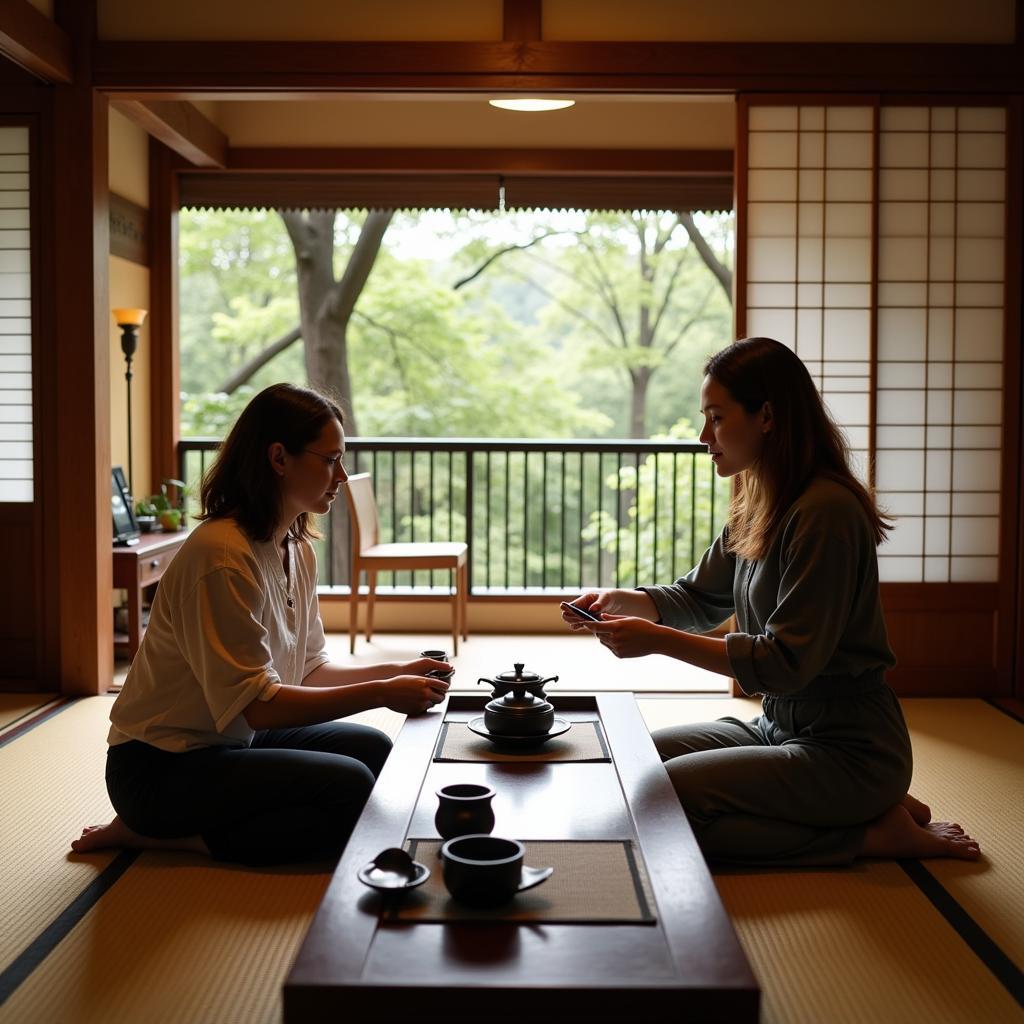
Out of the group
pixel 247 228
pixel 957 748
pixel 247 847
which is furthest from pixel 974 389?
pixel 247 228

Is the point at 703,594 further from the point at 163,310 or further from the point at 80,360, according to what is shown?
the point at 163,310

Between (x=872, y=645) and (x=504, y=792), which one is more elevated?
(x=872, y=645)

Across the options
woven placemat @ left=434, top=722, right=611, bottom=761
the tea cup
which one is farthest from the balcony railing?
the tea cup

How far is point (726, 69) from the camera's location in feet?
14.3

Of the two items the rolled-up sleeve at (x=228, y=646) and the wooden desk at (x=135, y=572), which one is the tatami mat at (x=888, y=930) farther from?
the wooden desk at (x=135, y=572)

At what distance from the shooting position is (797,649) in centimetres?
242

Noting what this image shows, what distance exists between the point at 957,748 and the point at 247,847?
7.53 feet

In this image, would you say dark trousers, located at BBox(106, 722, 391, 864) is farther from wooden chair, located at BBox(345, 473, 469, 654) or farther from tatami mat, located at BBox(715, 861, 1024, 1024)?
wooden chair, located at BBox(345, 473, 469, 654)

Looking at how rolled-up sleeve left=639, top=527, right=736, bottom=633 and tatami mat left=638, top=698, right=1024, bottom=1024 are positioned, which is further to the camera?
rolled-up sleeve left=639, top=527, right=736, bottom=633

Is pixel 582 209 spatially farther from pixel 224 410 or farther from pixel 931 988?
pixel 224 410

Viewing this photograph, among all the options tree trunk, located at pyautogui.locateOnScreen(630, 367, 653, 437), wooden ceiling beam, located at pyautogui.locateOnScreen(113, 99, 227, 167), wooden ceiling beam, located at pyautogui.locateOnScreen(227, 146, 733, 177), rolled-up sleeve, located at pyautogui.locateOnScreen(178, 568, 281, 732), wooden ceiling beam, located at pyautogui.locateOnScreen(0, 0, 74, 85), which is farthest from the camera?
tree trunk, located at pyautogui.locateOnScreen(630, 367, 653, 437)

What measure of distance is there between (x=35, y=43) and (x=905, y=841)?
3.64 metres

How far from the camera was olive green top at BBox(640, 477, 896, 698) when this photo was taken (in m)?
2.43

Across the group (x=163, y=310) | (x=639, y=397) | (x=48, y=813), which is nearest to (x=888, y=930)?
(x=48, y=813)
